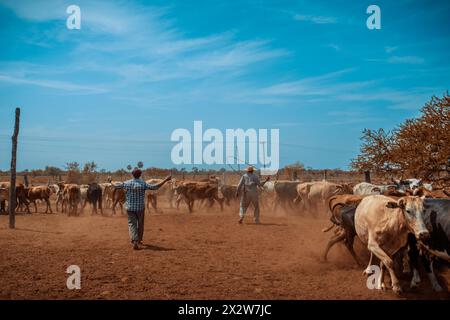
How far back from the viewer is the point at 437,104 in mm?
10828

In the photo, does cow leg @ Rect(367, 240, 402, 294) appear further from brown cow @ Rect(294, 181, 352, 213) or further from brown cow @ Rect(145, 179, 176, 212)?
brown cow @ Rect(145, 179, 176, 212)

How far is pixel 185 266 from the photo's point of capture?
28.6 ft

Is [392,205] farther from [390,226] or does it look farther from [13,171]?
[13,171]

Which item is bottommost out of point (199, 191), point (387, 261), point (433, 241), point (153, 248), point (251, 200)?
point (153, 248)

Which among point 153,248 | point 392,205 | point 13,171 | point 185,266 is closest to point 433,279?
point 392,205

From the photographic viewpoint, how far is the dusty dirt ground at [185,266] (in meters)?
6.90

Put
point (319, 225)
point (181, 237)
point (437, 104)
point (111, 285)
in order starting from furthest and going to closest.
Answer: point (319, 225) → point (181, 237) → point (437, 104) → point (111, 285)

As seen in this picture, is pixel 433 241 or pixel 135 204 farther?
pixel 135 204

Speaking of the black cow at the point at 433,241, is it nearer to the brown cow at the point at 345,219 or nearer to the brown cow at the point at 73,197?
the brown cow at the point at 345,219

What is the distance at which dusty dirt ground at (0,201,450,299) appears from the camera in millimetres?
6898

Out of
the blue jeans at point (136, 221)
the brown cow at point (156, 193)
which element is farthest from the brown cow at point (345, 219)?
the brown cow at point (156, 193)
